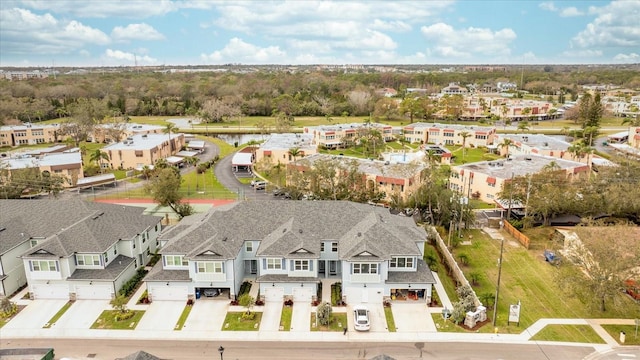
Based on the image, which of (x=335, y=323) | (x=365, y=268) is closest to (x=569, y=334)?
(x=365, y=268)

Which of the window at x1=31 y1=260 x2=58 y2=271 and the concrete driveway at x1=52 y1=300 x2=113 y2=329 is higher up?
the window at x1=31 y1=260 x2=58 y2=271

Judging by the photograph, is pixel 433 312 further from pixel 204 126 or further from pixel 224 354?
pixel 204 126

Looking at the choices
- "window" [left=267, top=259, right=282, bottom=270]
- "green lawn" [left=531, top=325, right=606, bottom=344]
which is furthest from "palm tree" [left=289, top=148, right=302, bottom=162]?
"green lawn" [left=531, top=325, right=606, bottom=344]

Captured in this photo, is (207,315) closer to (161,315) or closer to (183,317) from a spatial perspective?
(183,317)

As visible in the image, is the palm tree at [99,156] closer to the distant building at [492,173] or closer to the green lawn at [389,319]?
the distant building at [492,173]

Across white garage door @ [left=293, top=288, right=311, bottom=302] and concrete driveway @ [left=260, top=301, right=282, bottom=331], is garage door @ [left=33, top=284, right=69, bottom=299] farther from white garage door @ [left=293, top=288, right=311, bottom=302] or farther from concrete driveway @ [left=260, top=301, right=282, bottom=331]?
white garage door @ [left=293, top=288, right=311, bottom=302]

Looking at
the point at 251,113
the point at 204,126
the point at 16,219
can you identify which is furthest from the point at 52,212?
the point at 251,113

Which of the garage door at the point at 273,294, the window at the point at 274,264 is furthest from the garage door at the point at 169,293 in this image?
the window at the point at 274,264
